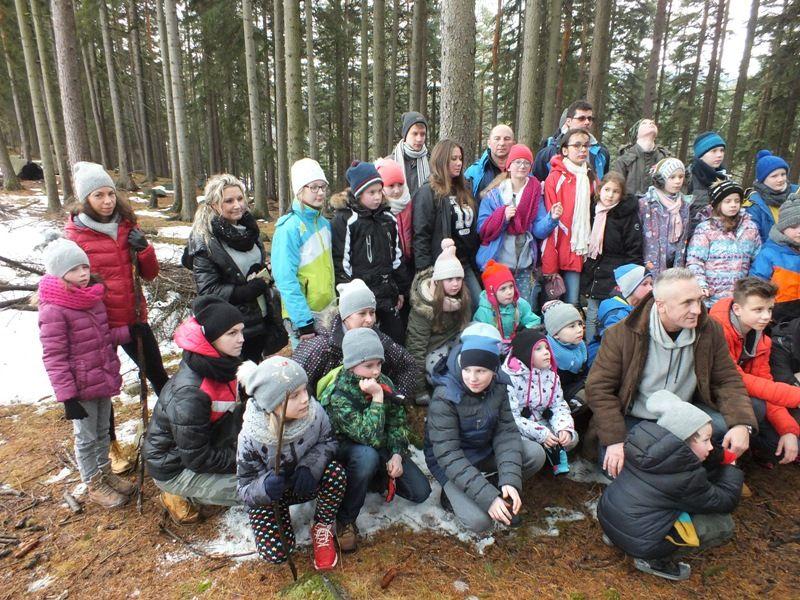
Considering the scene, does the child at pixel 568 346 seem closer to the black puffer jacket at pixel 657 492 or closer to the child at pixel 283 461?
the black puffer jacket at pixel 657 492

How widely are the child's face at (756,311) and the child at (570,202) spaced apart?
168cm

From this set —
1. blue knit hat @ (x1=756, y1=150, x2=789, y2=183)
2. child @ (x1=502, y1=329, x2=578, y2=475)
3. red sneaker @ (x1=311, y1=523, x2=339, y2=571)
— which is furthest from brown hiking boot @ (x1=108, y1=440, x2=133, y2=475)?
blue knit hat @ (x1=756, y1=150, x2=789, y2=183)

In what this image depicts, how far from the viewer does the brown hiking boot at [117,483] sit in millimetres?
3623

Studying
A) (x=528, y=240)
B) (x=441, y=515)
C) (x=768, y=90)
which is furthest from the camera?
(x=768, y=90)

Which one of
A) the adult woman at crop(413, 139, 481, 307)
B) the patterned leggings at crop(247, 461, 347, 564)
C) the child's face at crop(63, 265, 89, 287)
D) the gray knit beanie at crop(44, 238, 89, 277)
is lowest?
the patterned leggings at crop(247, 461, 347, 564)

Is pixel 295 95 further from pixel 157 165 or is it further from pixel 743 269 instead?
pixel 157 165

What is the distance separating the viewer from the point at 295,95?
8.07 metres

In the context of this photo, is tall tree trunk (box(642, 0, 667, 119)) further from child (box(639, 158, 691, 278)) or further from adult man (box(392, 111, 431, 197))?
adult man (box(392, 111, 431, 197))

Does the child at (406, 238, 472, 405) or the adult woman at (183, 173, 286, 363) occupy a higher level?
the adult woman at (183, 173, 286, 363)

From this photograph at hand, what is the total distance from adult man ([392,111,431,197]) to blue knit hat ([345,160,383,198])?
1.20 metres

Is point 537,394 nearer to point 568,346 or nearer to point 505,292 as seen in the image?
point 568,346

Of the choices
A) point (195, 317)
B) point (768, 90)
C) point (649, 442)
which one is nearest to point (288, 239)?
point (195, 317)

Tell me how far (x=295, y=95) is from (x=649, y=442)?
7.96m

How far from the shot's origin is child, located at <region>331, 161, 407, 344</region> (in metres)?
4.18
